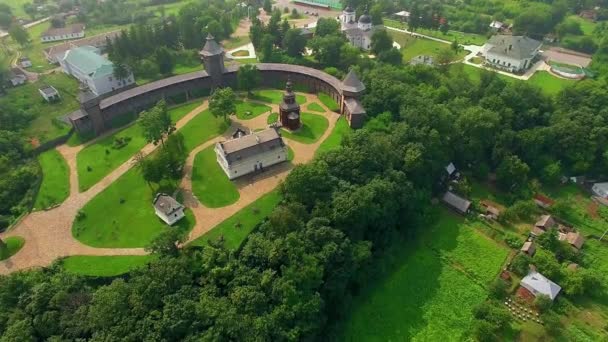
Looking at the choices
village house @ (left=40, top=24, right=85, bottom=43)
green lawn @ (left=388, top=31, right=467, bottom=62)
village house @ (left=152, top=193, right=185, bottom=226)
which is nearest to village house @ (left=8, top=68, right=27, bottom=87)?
village house @ (left=40, top=24, right=85, bottom=43)

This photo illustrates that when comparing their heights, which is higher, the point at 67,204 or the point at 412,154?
the point at 412,154

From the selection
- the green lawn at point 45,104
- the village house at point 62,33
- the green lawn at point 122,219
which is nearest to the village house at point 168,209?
the green lawn at point 122,219

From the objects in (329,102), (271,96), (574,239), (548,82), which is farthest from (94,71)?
(548,82)

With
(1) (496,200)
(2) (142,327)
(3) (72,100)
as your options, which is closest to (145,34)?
(3) (72,100)

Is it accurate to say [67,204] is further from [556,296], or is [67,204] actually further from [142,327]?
Answer: [556,296]

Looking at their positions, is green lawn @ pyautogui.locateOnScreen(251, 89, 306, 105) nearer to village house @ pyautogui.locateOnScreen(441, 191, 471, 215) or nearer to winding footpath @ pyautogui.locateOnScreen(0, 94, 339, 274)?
winding footpath @ pyautogui.locateOnScreen(0, 94, 339, 274)

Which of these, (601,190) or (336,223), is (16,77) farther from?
(601,190)

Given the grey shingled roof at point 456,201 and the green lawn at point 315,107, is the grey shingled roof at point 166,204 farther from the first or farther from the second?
the grey shingled roof at point 456,201
